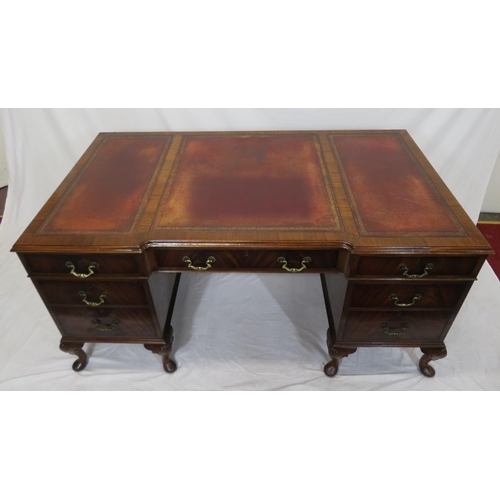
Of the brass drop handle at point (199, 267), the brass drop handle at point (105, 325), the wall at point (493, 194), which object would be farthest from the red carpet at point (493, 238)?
the brass drop handle at point (105, 325)

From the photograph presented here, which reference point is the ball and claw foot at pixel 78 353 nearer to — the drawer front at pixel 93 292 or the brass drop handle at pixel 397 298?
the drawer front at pixel 93 292

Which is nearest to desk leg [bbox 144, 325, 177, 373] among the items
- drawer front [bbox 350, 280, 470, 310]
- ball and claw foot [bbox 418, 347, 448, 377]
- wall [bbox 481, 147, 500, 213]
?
drawer front [bbox 350, 280, 470, 310]

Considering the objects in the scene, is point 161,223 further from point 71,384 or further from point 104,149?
point 71,384

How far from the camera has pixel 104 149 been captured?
1.65 meters

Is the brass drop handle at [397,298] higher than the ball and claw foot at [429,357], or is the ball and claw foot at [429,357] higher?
the brass drop handle at [397,298]

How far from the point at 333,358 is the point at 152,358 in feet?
2.62

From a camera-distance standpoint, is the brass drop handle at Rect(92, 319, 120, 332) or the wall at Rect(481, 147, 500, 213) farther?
the wall at Rect(481, 147, 500, 213)

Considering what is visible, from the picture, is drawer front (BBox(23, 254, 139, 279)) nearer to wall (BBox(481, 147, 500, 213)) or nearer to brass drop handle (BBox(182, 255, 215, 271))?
brass drop handle (BBox(182, 255, 215, 271))

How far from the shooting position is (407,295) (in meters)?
1.28

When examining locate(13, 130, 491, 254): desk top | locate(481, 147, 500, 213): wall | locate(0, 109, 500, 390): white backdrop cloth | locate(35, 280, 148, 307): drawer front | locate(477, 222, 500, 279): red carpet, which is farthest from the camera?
locate(481, 147, 500, 213): wall

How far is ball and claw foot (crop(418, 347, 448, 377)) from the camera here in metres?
1.46

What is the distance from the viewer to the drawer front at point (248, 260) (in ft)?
4.00

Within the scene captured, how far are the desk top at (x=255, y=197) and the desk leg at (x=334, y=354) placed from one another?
0.52m

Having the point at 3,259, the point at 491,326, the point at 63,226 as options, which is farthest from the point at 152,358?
the point at 491,326
